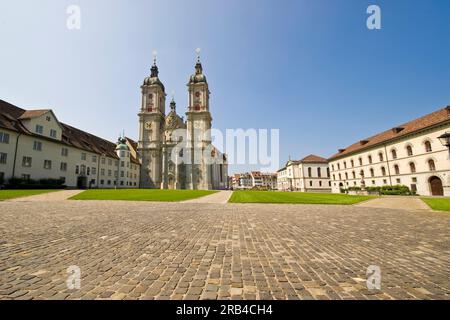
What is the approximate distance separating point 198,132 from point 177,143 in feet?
24.4

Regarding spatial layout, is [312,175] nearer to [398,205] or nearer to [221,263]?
[398,205]

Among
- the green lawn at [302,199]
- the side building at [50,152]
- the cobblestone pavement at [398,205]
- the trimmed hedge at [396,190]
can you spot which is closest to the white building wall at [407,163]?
the trimmed hedge at [396,190]

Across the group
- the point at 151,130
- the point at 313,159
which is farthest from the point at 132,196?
the point at 313,159

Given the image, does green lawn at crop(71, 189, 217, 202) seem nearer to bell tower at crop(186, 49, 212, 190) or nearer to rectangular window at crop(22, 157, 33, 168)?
rectangular window at crop(22, 157, 33, 168)

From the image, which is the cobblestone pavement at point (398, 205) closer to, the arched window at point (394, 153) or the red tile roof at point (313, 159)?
the arched window at point (394, 153)

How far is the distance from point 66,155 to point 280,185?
81.7 meters

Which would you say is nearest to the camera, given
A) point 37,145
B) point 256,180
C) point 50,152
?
point 37,145

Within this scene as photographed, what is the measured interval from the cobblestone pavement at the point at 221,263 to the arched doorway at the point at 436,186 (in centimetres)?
3398

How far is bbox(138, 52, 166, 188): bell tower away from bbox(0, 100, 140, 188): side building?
9.66 meters

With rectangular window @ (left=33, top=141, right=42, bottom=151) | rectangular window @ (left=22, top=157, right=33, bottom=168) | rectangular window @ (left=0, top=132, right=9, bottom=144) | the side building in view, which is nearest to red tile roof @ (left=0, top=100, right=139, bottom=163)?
the side building

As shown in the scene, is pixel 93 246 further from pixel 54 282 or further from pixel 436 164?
pixel 436 164

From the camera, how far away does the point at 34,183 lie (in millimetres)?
30734

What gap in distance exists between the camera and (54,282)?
307cm
